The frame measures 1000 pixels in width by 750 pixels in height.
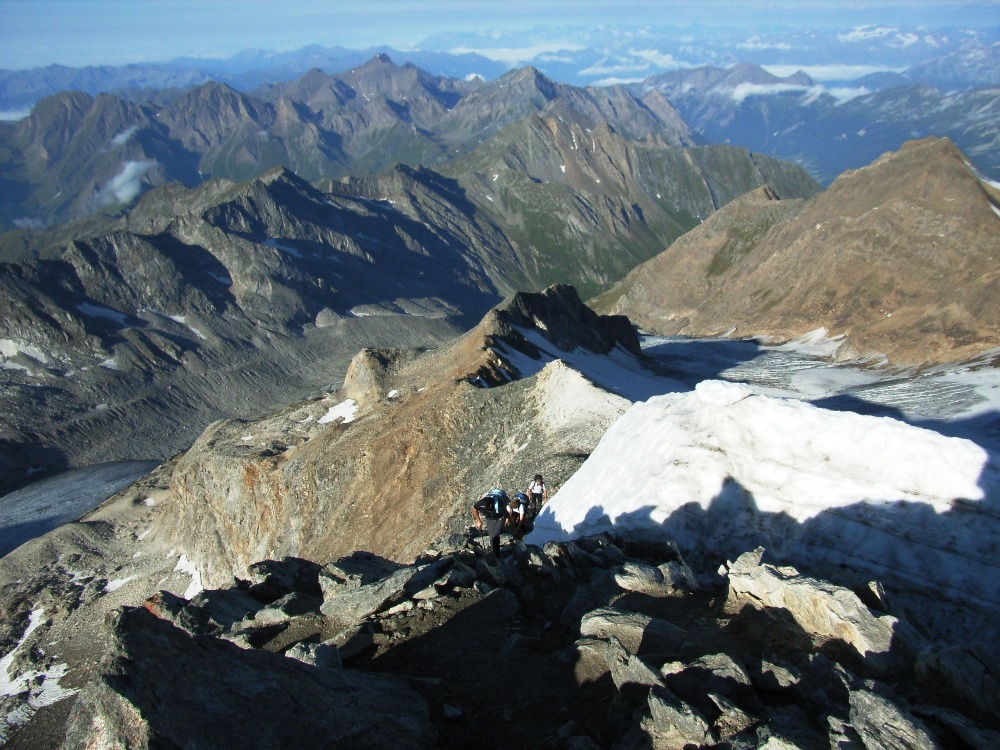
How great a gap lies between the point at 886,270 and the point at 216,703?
10099 cm

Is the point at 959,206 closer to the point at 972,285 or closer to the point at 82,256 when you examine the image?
the point at 972,285

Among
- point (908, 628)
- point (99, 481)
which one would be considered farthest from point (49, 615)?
point (99, 481)

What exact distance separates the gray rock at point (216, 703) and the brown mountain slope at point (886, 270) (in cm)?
6998

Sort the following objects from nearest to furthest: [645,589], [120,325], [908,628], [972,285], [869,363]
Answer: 1. [908,628]
2. [645,589]
3. [972,285]
4. [869,363]
5. [120,325]

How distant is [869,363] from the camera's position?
74938mm

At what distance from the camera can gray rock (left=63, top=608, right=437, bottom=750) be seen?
8.64m

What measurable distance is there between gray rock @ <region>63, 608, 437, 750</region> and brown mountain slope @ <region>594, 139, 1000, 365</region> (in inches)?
2755

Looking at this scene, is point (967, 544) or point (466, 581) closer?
point (967, 544)

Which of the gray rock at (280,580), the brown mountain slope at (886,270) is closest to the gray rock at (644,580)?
the gray rock at (280,580)

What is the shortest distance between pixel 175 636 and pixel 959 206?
349 ft

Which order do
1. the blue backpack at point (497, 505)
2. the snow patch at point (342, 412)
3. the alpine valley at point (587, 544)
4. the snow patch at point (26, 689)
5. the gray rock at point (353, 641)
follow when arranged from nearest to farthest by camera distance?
the alpine valley at point (587, 544)
the gray rock at point (353, 641)
the blue backpack at point (497, 505)
the snow patch at point (26, 689)
the snow patch at point (342, 412)

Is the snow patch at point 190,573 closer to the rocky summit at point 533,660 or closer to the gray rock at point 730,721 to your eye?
the rocky summit at point 533,660

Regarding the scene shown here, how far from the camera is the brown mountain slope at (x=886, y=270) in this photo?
70.6 meters

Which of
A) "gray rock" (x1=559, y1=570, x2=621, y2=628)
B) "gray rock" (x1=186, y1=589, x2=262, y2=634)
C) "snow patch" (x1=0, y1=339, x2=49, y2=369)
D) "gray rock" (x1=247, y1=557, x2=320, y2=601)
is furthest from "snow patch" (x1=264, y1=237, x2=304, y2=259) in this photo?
"gray rock" (x1=559, y1=570, x2=621, y2=628)
